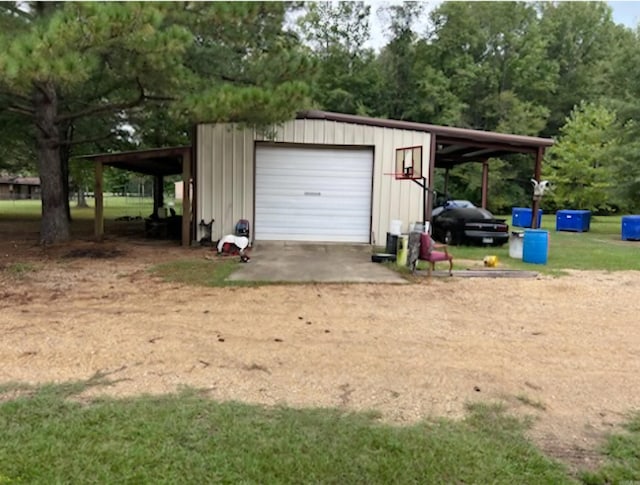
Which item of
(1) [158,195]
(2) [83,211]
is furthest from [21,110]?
(2) [83,211]

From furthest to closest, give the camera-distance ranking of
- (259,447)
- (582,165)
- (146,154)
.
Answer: (582,165), (146,154), (259,447)

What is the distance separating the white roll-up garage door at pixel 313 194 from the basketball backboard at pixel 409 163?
2.55ft

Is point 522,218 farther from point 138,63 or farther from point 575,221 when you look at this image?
point 138,63

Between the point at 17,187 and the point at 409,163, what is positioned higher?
the point at 17,187

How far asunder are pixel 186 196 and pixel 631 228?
12.9 metres

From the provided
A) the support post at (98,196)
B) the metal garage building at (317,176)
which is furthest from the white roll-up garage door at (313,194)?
the support post at (98,196)

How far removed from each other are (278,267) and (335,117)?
14.6ft

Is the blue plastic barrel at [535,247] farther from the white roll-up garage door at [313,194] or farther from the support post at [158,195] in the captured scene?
the support post at [158,195]

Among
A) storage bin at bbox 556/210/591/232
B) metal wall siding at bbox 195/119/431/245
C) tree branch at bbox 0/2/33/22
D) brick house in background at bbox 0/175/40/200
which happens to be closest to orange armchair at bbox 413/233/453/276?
metal wall siding at bbox 195/119/431/245

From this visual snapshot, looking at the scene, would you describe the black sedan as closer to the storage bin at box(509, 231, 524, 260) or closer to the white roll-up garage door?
the storage bin at box(509, 231, 524, 260)

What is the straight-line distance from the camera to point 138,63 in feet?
24.2

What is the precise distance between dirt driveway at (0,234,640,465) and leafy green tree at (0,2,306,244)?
9.41 ft

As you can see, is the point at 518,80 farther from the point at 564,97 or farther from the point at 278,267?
the point at 278,267

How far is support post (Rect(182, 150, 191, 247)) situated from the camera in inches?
435
